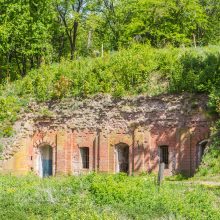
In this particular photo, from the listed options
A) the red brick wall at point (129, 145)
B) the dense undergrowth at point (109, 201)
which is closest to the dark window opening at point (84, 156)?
the red brick wall at point (129, 145)

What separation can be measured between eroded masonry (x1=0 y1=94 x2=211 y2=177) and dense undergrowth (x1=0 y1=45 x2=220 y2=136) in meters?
0.59

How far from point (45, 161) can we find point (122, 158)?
17.1 ft

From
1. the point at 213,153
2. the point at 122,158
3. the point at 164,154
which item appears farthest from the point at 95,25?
the point at 213,153

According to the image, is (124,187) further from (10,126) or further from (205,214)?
(10,126)

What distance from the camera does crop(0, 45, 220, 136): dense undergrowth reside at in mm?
26345

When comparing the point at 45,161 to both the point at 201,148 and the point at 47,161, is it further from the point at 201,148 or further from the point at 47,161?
the point at 201,148

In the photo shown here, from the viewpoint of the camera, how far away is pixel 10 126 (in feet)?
95.6

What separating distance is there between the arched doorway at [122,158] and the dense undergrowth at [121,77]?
306 centimetres

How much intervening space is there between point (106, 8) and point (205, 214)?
111ft

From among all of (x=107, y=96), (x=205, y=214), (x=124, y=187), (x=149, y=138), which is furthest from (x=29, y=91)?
(x=205, y=214)

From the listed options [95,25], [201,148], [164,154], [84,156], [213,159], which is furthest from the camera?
[95,25]

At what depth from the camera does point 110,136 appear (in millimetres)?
27375

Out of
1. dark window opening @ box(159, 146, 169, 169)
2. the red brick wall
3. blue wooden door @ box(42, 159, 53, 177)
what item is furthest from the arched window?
blue wooden door @ box(42, 159, 53, 177)

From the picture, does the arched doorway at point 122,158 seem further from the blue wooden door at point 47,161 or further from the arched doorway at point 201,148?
the blue wooden door at point 47,161
